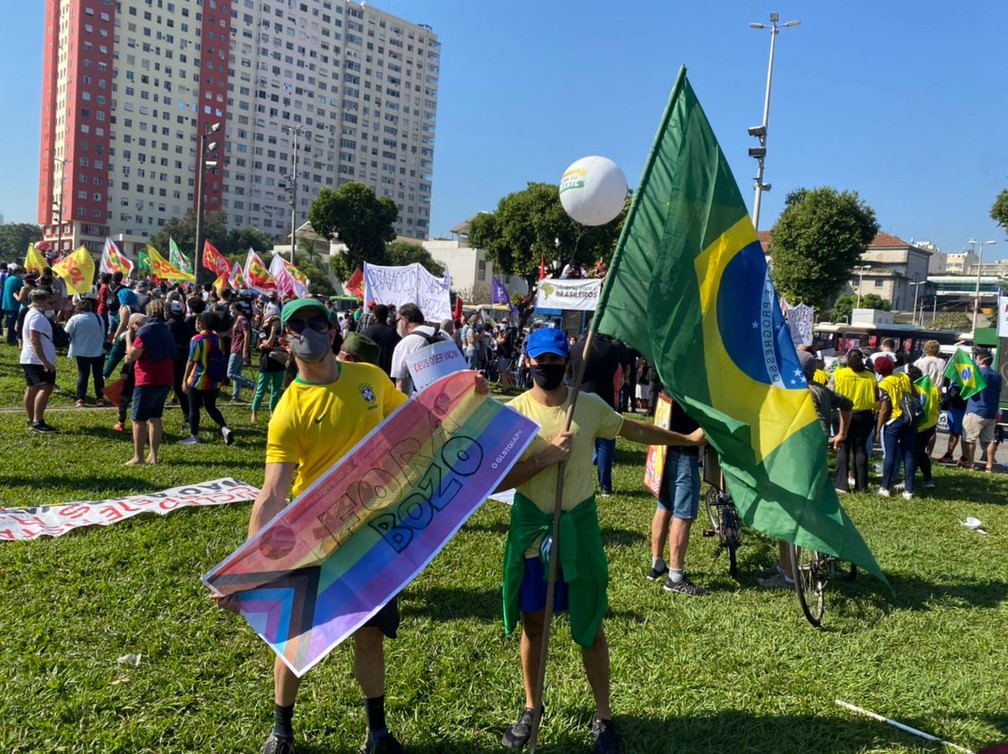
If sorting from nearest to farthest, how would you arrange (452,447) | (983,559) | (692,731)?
(452,447) → (692,731) → (983,559)

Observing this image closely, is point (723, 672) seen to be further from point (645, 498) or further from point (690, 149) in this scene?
point (645, 498)

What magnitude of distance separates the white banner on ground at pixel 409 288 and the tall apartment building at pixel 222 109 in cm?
9474

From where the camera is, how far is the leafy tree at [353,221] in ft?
214

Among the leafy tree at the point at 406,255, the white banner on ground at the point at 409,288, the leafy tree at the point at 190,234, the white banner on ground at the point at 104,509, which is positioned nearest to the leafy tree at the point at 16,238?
the leafy tree at the point at 190,234

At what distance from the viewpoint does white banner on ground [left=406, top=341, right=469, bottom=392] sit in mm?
5711

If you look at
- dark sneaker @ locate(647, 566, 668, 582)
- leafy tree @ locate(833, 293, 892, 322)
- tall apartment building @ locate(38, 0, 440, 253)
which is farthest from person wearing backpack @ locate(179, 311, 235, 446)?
tall apartment building @ locate(38, 0, 440, 253)

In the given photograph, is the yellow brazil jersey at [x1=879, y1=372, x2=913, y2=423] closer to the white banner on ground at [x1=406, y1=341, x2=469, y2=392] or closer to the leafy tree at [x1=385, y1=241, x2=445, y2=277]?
the white banner on ground at [x1=406, y1=341, x2=469, y2=392]

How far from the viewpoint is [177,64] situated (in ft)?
386

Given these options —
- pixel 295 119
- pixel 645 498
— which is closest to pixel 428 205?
pixel 295 119

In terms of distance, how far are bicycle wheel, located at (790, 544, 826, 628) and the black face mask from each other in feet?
8.99

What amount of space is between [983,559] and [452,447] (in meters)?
6.26

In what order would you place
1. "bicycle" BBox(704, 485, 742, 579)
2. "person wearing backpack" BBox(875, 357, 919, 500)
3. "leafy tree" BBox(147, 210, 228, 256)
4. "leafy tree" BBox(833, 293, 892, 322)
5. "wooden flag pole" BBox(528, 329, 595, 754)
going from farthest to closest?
"leafy tree" BBox(147, 210, 228, 256), "leafy tree" BBox(833, 293, 892, 322), "person wearing backpack" BBox(875, 357, 919, 500), "bicycle" BBox(704, 485, 742, 579), "wooden flag pole" BBox(528, 329, 595, 754)

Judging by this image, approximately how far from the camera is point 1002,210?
98.7 ft

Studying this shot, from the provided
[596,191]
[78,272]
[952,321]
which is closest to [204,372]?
[596,191]
